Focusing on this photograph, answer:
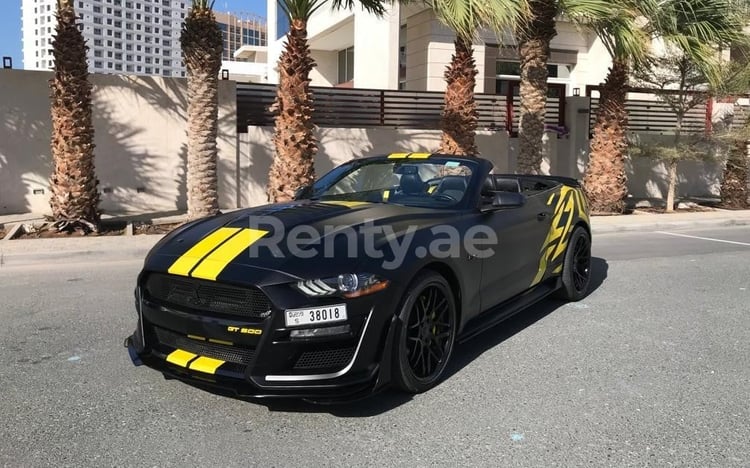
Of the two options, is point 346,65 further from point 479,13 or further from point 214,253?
point 214,253

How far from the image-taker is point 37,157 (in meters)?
12.6

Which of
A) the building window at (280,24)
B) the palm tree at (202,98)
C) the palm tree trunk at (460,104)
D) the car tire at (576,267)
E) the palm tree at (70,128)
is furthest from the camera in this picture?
the building window at (280,24)

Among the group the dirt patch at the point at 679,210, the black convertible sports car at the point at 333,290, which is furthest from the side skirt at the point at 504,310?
the dirt patch at the point at 679,210

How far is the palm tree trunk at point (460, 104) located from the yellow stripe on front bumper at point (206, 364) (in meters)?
10.2

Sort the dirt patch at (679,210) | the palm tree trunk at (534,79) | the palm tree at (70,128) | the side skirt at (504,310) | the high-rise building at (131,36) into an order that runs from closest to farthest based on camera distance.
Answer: the side skirt at (504,310) < the palm tree at (70,128) < the palm tree trunk at (534,79) < the dirt patch at (679,210) < the high-rise building at (131,36)

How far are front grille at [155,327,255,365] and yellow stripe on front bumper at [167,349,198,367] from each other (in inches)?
0.9

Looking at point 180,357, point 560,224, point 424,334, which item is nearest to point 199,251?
point 180,357

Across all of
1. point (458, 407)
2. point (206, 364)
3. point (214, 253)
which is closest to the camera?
point (206, 364)

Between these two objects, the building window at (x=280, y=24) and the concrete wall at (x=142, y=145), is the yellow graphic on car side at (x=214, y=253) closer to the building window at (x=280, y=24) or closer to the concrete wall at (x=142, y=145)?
the concrete wall at (x=142, y=145)

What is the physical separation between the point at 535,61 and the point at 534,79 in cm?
37

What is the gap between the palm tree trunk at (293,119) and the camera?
10.9 m

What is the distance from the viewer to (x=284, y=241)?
3.76 m

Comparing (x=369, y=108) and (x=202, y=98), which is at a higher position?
(x=369, y=108)

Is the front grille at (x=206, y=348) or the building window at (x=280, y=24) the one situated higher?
the building window at (x=280, y=24)
